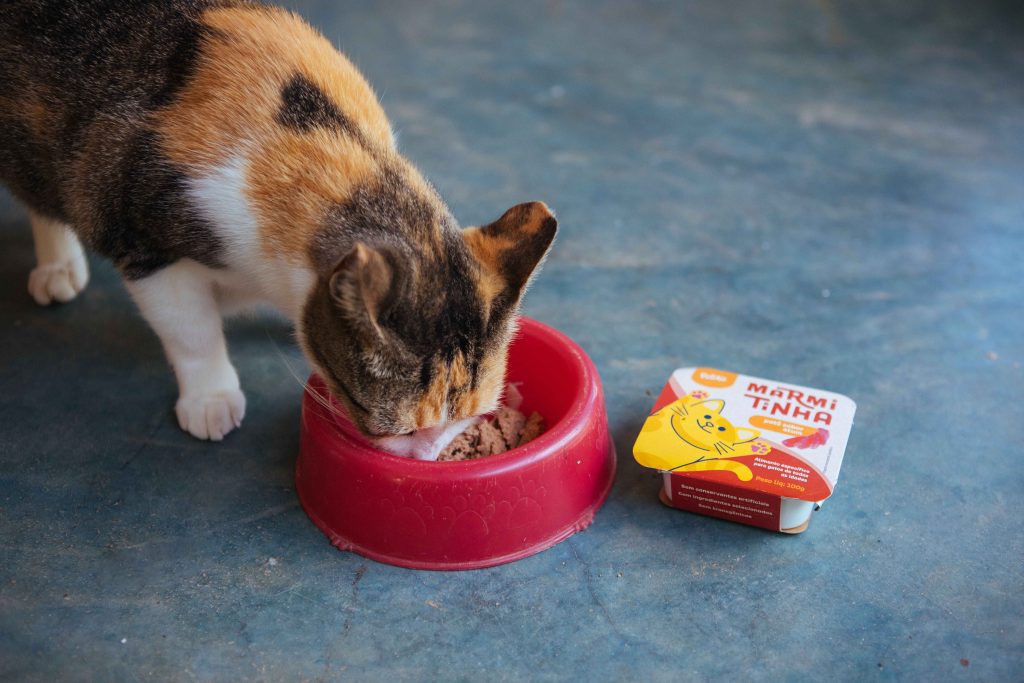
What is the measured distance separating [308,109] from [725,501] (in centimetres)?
110

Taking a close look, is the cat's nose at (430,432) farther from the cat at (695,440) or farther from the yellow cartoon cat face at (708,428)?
the yellow cartoon cat face at (708,428)

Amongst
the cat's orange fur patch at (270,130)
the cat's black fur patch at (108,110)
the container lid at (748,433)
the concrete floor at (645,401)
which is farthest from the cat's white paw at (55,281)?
the container lid at (748,433)

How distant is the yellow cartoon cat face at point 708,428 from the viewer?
6.28 ft

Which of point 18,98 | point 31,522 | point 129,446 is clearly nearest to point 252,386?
point 129,446

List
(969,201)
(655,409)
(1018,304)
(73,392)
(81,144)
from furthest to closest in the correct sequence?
(969,201)
(1018,304)
(73,392)
(655,409)
(81,144)

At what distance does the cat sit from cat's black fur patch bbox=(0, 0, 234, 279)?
36.7 inches

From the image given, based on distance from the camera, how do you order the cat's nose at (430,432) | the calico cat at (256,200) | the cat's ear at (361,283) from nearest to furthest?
the cat's ear at (361,283)
the calico cat at (256,200)
the cat's nose at (430,432)

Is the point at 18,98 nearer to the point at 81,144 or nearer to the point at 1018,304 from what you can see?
the point at 81,144

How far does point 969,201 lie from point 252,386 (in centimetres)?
230

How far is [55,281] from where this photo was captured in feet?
8.07

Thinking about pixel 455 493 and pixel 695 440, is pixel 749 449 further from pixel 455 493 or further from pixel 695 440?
pixel 455 493

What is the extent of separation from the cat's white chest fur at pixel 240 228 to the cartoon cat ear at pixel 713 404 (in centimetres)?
87

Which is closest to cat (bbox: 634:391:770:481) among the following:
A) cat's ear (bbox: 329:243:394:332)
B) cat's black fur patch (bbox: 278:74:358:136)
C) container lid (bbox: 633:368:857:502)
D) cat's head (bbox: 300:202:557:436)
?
container lid (bbox: 633:368:857:502)

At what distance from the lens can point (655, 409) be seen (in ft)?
6.68
